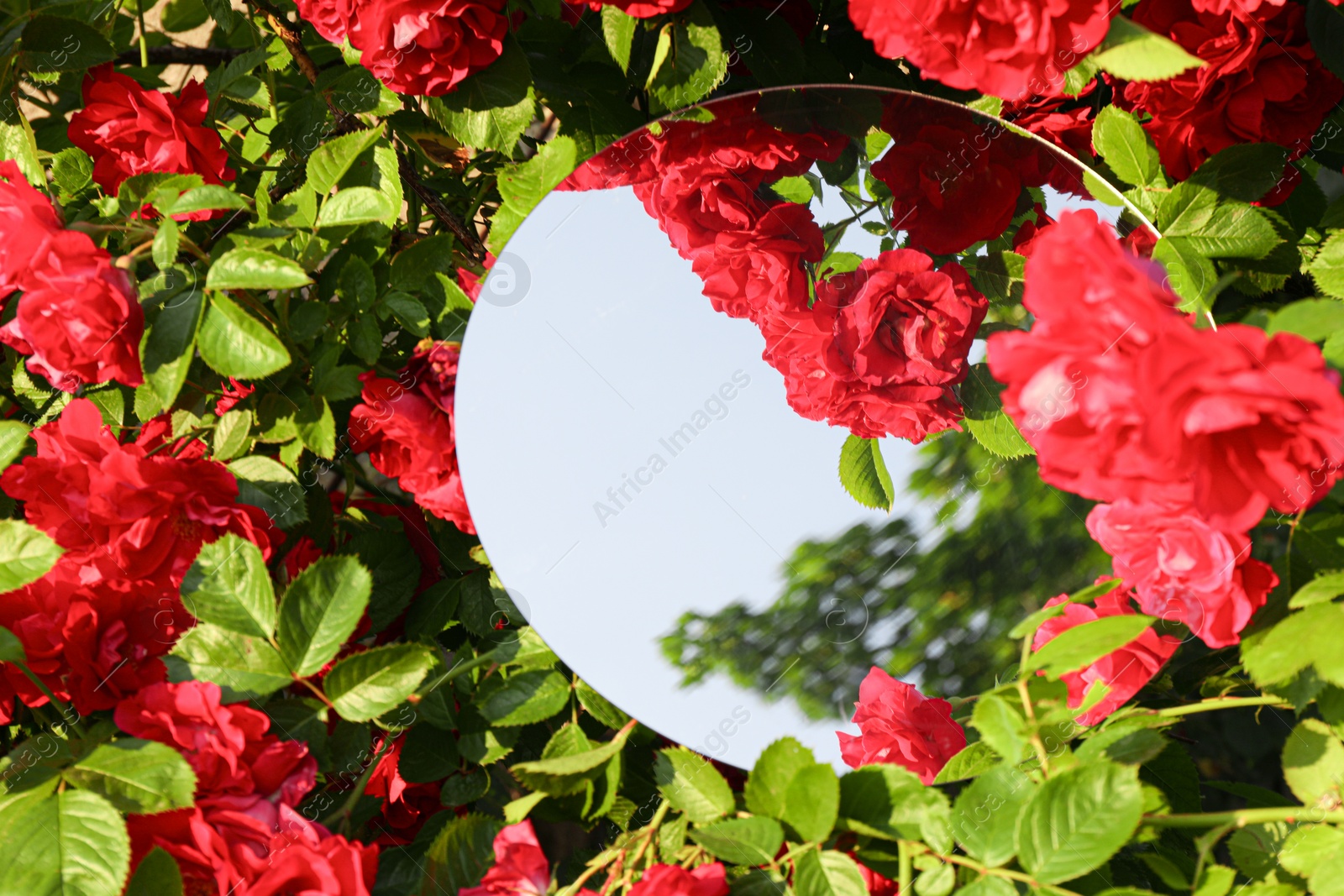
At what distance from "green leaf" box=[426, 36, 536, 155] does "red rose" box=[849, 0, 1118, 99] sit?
33 cm

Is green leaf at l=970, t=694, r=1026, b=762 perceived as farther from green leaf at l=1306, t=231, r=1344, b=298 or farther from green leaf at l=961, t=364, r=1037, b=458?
A: green leaf at l=1306, t=231, r=1344, b=298

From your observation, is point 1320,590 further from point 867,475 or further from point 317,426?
point 317,426

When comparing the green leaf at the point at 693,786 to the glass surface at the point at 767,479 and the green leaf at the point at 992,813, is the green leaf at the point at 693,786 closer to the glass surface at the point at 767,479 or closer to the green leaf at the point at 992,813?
the glass surface at the point at 767,479

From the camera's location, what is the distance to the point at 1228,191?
0.79 metres

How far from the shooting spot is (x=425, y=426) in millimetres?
835

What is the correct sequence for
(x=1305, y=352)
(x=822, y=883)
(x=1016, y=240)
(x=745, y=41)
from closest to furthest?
1. (x=1305, y=352)
2. (x=822, y=883)
3. (x=1016, y=240)
4. (x=745, y=41)

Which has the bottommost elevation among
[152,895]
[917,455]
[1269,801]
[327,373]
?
[1269,801]

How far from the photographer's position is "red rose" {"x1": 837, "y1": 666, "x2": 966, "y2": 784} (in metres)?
0.75

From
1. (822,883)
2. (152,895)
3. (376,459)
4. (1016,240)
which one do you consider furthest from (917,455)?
(152,895)

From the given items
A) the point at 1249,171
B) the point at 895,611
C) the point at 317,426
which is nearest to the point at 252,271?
the point at 317,426

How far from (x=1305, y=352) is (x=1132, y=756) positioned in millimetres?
300

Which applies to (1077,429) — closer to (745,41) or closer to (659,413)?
(659,413)

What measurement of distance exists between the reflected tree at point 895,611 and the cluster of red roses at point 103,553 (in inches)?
16.5

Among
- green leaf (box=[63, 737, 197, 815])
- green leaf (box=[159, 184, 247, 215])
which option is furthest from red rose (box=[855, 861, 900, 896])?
green leaf (box=[159, 184, 247, 215])
